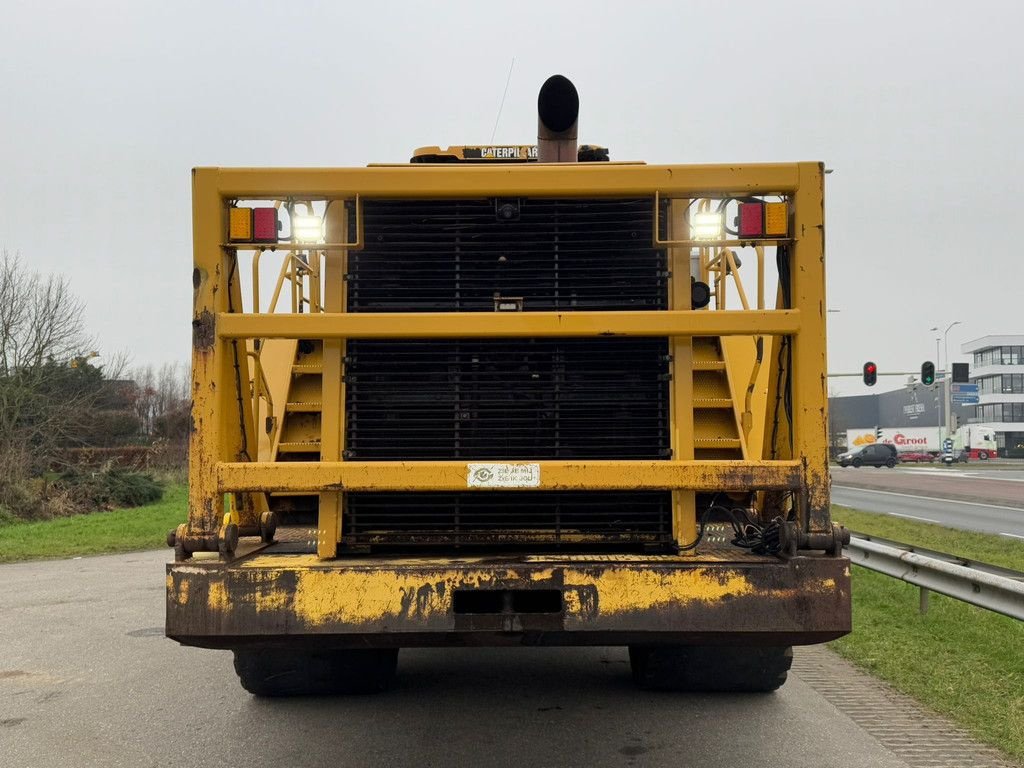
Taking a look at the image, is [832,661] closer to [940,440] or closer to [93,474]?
[93,474]

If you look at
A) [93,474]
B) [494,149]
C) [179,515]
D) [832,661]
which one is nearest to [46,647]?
[494,149]

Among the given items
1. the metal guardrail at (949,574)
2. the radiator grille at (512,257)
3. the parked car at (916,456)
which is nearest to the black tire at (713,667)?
the metal guardrail at (949,574)

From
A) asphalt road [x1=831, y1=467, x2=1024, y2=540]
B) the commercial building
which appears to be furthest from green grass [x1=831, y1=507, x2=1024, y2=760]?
the commercial building

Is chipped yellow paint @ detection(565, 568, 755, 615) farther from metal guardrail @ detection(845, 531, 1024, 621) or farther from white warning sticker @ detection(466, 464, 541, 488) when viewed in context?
metal guardrail @ detection(845, 531, 1024, 621)

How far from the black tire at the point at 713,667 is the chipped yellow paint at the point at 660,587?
1.83 metres

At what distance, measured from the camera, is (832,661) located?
631 centimetres

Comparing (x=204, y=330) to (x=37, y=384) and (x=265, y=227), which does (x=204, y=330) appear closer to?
(x=265, y=227)

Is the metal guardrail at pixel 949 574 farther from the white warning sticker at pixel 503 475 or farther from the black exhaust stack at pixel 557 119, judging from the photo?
the black exhaust stack at pixel 557 119

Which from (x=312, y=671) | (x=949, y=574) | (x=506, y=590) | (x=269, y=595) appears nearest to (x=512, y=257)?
(x=506, y=590)

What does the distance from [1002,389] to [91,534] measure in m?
90.1

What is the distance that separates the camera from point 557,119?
421 cm

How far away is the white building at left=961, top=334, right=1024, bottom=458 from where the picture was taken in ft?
280

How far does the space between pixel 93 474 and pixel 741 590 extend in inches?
910

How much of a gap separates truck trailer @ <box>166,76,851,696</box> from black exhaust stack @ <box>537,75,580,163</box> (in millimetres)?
16
